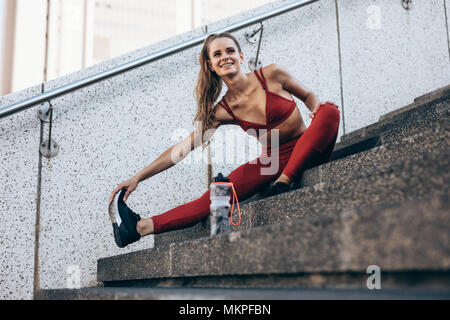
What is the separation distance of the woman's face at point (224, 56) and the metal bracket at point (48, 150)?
3.67 feet

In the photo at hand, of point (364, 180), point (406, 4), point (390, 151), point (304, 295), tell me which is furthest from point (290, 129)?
point (406, 4)

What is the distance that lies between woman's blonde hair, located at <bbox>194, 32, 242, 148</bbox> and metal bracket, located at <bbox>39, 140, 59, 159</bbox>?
0.91 meters

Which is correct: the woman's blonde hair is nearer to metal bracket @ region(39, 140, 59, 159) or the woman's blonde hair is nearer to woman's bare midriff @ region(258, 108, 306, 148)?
woman's bare midriff @ region(258, 108, 306, 148)

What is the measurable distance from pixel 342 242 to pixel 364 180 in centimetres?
35

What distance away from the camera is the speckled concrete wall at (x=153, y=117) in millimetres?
2752

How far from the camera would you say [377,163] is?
1.79 meters

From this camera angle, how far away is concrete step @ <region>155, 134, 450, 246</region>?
130cm

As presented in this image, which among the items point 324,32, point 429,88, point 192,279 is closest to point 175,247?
point 192,279

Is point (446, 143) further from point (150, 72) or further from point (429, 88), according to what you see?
point (429, 88)

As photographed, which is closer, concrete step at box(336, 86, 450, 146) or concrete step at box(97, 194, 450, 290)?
concrete step at box(97, 194, 450, 290)

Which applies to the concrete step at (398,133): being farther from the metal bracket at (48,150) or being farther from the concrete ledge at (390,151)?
the metal bracket at (48,150)

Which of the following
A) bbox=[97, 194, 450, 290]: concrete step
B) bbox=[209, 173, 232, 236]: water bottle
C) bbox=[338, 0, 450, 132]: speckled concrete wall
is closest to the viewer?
bbox=[97, 194, 450, 290]: concrete step

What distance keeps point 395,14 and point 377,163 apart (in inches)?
106

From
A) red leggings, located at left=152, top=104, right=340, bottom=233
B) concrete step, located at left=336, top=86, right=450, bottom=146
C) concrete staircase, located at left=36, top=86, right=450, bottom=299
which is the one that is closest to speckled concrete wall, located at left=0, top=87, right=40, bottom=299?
concrete staircase, located at left=36, top=86, right=450, bottom=299
